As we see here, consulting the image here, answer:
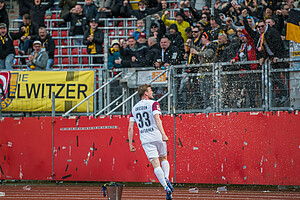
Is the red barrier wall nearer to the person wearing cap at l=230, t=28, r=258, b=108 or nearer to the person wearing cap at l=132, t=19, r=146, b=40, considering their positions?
the person wearing cap at l=230, t=28, r=258, b=108

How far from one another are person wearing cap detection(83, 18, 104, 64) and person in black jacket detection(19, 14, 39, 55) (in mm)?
2173

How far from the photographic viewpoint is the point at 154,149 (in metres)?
10.1

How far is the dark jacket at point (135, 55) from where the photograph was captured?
1522 cm

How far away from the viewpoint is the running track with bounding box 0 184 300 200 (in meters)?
10.8

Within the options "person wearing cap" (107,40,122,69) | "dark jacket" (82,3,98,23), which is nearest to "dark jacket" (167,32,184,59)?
"person wearing cap" (107,40,122,69)

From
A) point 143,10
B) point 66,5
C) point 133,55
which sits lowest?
point 133,55

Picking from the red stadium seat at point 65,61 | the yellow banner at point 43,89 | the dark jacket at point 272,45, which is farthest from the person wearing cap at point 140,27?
the dark jacket at point 272,45

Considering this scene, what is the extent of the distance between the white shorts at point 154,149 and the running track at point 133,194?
101cm

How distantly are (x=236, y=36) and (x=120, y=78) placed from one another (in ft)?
10.4

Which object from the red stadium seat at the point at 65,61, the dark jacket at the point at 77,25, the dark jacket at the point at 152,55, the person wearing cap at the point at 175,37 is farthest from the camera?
the dark jacket at the point at 77,25

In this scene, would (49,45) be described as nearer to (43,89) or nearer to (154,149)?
(43,89)

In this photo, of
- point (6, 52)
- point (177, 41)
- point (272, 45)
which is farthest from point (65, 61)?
point (272, 45)

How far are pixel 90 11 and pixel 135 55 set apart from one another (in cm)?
511

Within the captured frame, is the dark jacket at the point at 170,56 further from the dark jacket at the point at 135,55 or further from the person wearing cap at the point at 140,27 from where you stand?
the person wearing cap at the point at 140,27
